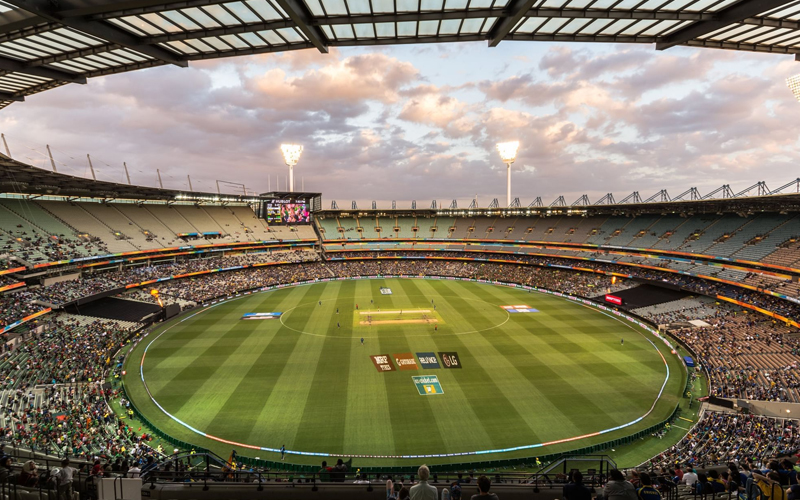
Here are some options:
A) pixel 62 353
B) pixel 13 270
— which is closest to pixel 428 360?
pixel 62 353

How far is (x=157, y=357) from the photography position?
31031 mm

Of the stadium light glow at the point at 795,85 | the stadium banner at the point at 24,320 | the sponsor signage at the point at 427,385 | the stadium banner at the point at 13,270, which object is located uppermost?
the stadium light glow at the point at 795,85

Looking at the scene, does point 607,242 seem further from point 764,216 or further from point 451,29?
point 451,29

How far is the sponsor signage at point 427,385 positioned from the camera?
25266 millimetres

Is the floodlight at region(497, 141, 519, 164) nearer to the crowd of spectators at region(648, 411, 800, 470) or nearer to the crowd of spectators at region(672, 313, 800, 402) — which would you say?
the crowd of spectators at region(672, 313, 800, 402)

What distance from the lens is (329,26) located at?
9.41 meters

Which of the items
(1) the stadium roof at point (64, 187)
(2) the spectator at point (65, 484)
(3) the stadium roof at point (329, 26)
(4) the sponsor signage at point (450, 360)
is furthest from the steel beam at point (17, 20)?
(4) the sponsor signage at point (450, 360)

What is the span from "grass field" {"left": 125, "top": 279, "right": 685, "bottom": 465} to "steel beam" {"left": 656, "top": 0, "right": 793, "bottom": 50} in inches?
746

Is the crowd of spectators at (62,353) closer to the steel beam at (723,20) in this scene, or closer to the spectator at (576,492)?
the spectator at (576,492)

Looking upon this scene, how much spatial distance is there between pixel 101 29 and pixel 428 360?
2807 centimetres

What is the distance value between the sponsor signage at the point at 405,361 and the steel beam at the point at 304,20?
2453 centimetres

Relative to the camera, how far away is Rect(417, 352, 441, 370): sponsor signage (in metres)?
29.3

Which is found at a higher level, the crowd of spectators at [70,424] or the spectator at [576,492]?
the spectator at [576,492]

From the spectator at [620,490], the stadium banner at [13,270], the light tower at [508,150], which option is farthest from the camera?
the light tower at [508,150]
